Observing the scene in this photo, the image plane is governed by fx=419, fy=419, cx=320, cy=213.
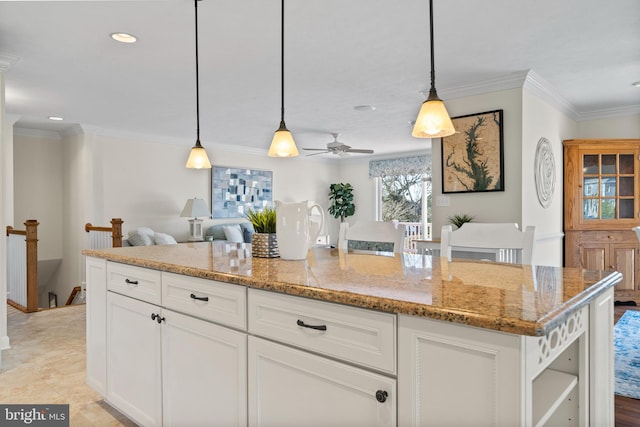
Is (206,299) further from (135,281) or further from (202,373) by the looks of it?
(135,281)

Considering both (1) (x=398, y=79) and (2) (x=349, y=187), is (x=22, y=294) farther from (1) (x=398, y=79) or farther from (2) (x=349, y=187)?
(2) (x=349, y=187)

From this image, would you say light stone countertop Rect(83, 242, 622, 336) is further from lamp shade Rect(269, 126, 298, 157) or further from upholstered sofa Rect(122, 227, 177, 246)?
upholstered sofa Rect(122, 227, 177, 246)

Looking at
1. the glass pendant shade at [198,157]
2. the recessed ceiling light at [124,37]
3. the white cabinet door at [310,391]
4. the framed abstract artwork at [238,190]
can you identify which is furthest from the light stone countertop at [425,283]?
the framed abstract artwork at [238,190]

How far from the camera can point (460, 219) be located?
3.90 meters

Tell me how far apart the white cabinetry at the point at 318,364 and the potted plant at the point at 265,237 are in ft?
1.74

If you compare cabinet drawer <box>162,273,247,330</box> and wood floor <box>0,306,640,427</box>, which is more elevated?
cabinet drawer <box>162,273,247,330</box>

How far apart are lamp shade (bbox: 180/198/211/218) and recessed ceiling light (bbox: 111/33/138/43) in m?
3.59


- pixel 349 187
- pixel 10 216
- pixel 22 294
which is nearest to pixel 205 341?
pixel 22 294

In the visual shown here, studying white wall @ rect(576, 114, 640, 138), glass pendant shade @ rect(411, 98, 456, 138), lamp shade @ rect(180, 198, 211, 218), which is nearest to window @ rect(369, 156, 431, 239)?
white wall @ rect(576, 114, 640, 138)

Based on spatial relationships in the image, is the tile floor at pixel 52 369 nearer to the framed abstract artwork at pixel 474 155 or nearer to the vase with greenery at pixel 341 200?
the framed abstract artwork at pixel 474 155

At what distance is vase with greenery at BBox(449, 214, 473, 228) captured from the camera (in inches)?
152

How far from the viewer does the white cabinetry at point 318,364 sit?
1.09m

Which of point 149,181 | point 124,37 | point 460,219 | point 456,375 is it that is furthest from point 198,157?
point 149,181

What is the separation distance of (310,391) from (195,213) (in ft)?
17.4
